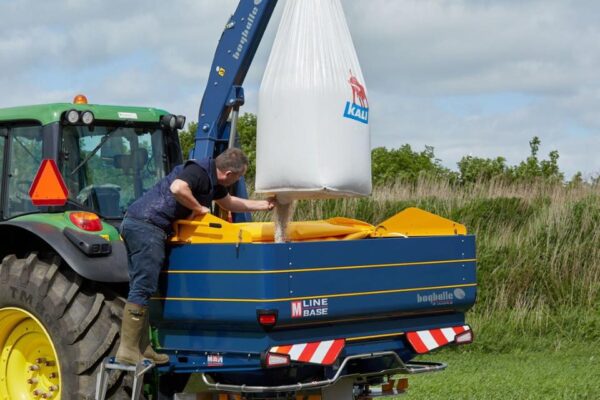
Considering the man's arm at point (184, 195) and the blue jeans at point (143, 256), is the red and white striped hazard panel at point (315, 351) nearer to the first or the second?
the blue jeans at point (143, 256)

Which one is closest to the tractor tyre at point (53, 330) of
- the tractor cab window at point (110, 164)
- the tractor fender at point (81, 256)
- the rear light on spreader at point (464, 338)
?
the tractor fender at point (81, 256)

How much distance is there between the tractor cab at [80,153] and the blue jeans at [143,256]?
107 centimetres

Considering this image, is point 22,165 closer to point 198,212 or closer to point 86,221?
point 86,221

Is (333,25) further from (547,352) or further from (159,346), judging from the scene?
(547,352)

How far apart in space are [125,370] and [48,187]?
56.5 inches

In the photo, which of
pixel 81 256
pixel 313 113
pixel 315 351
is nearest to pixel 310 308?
pixel 315 351

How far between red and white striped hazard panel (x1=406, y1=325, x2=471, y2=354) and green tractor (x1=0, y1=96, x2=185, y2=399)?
1.84 metres

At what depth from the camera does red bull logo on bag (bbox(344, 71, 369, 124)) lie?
274 inches

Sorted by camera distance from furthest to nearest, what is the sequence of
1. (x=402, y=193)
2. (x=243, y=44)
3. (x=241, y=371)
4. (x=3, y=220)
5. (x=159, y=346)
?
(x=402, y=193) → (x=243, y=44) → (x=3, y=220) → (x=159, y=346) → (x=241, y=371)

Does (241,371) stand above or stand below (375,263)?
below

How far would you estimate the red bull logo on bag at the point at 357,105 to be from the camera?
6953 mm

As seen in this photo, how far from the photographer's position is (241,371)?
635 cm

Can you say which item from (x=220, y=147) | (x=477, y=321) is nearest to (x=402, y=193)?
(x=477, y=321)

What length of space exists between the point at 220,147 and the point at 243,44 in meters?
0.90
